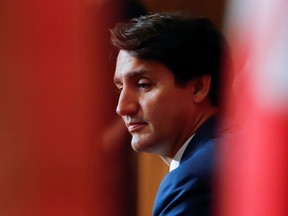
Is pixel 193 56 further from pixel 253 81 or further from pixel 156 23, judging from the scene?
pixel 253 81

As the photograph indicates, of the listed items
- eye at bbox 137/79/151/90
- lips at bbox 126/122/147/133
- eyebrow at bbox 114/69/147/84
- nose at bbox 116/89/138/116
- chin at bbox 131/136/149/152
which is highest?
eyebrow at bbox 114/69/147/84

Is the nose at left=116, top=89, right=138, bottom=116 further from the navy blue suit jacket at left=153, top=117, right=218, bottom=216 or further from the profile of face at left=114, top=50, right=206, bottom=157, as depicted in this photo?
the navy blue suit jacket at left=153, top=117, right=218, bottom=216

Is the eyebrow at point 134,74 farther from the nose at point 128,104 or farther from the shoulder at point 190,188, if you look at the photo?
the shoulder at point 190,188

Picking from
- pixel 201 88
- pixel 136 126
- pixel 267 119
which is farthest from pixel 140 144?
pixel 267 119

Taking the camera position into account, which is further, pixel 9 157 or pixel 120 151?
pixel 120 151

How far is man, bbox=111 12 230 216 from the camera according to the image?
2.48 feet

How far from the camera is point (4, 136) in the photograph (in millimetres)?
824

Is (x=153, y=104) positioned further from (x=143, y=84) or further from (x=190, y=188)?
(x=190, y=188)

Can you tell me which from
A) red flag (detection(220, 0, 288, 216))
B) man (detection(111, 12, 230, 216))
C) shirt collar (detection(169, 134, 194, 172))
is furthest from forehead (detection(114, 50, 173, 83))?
red flag (detection(220, 0, 288, 216))

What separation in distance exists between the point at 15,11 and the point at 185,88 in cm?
29

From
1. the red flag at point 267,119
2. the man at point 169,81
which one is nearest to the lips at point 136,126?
the man at point 169,81

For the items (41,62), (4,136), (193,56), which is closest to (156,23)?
(193,56)

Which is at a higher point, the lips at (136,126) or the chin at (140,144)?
the lips at (136,126)

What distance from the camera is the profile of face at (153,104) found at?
2.49 ft
